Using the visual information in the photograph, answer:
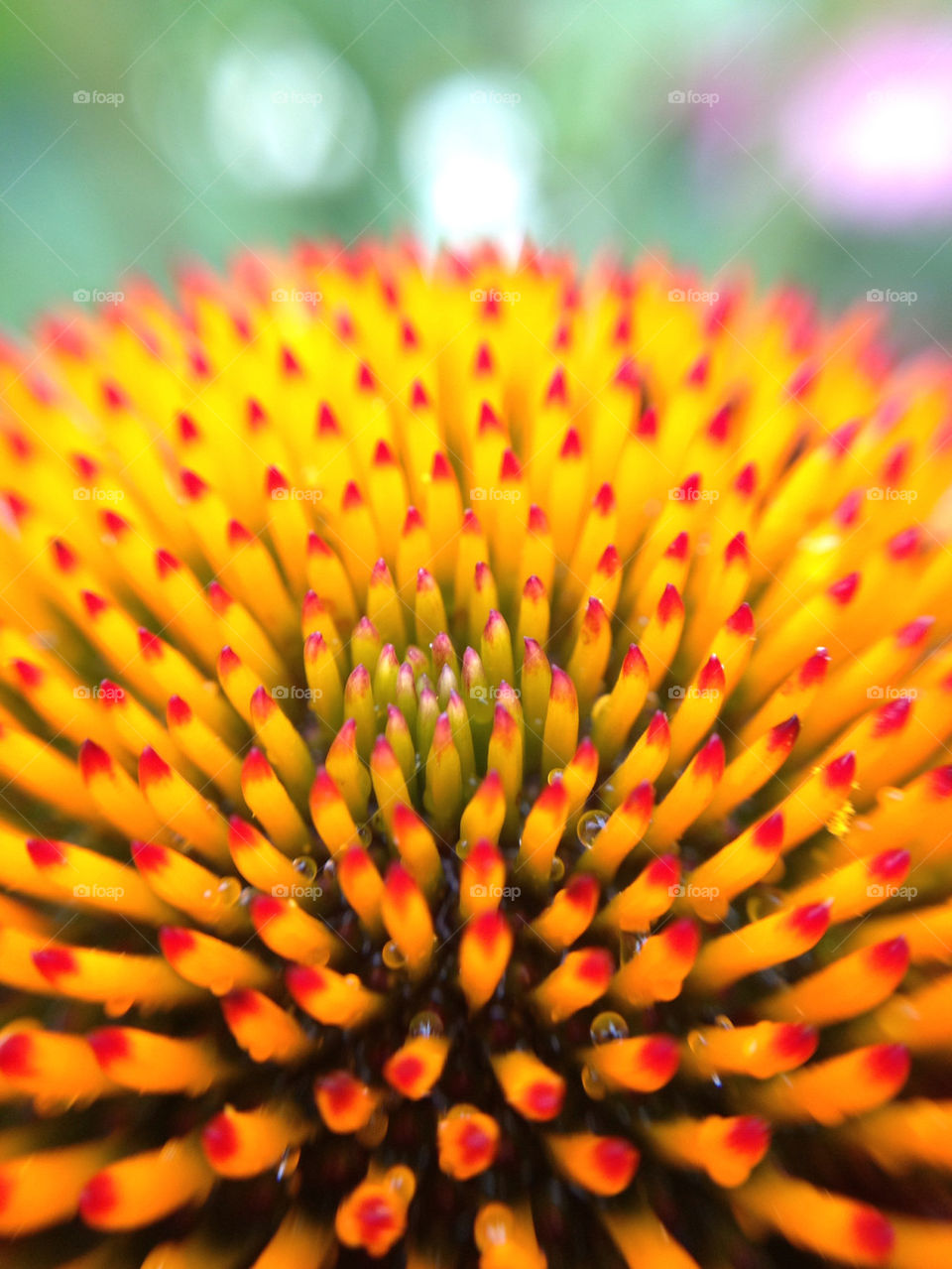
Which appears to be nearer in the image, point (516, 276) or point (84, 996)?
point (84, 996)

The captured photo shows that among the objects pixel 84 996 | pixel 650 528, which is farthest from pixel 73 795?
pixel 650 528

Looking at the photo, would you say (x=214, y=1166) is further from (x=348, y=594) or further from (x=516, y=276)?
(x=516, y=276)

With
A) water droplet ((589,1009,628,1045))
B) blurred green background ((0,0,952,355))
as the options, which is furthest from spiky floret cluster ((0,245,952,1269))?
blurred green background ((0,0,952,355))

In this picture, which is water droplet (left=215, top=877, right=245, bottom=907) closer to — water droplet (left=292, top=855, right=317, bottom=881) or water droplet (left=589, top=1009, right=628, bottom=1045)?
water droplet (left=292, top=855, right=317, bottom=881)

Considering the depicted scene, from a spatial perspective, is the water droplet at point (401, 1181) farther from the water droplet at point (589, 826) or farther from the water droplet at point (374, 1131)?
the water droplet at point (589, 826)

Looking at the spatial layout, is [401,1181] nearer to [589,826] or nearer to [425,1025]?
[425,1025]
